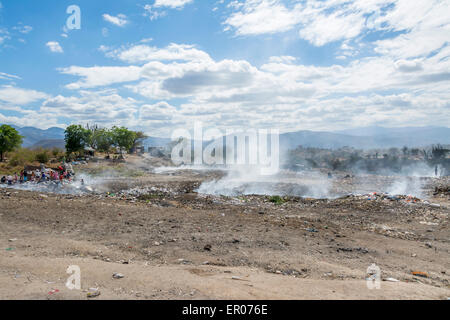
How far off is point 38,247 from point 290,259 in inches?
186

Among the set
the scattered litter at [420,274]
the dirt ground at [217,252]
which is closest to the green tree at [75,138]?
the dirt ground at [217,252]

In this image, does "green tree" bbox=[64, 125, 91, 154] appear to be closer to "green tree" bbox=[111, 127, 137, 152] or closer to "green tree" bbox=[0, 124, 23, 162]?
"green tree" bbox=[0, 124, 23, 162]

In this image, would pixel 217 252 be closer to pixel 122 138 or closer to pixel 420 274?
pixel 420 274

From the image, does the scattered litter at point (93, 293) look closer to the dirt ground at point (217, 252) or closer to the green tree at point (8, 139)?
the dirt ground at point (217, 252)

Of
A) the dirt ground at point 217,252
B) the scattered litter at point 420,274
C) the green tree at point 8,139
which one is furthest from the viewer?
the green tree at point 8,139

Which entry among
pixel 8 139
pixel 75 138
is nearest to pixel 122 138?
pixel 75 138

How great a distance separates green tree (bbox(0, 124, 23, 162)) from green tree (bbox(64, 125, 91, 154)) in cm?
429

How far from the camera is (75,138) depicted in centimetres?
2895

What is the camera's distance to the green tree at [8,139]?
2419 cm

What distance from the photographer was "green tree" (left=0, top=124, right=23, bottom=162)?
24.2 m

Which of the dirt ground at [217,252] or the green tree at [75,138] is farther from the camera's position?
the green tree at [75,138]

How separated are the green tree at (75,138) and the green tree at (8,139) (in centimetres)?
429

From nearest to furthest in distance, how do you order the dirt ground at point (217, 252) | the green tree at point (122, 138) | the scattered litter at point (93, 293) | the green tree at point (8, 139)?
the scattered litter at point (93, 293), the dirt ground at point (217, 252), the green tree at point (8, 139), the green tree at point (122, 138)

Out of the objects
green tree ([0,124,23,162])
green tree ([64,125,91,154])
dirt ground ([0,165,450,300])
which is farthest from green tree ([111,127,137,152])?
dirt ground ([0,165,450,300])
